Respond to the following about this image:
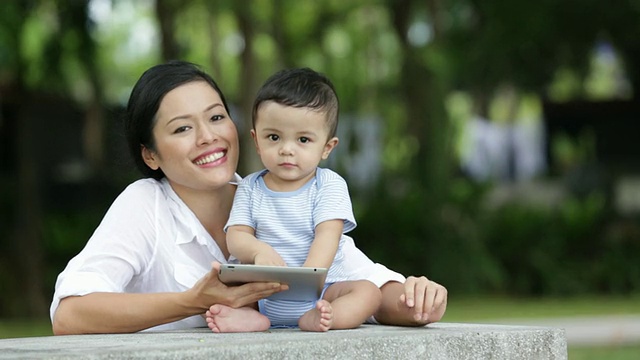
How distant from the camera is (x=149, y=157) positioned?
12.7ft

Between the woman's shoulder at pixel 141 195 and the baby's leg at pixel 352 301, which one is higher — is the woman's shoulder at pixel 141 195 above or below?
above

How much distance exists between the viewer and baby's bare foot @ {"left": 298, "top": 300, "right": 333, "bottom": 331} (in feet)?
10.8

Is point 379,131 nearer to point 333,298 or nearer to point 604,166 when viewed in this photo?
point 604,166

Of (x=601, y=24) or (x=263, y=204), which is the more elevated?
(x=601, y=24)

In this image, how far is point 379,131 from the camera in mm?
21328

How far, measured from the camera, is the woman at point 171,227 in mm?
3533

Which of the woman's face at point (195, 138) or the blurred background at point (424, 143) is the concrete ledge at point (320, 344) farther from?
the blurred background at point (424, 143)

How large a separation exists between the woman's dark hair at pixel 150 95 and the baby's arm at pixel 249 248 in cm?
49

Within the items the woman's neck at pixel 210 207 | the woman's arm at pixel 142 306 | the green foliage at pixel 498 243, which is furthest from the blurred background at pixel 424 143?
the woman's arm at pixel 142 306

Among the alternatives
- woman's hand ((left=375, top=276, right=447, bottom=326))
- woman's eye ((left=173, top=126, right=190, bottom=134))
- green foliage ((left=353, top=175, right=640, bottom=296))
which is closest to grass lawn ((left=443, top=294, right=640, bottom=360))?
green foliage ((left=353, top=175, right=640, bottom=296))

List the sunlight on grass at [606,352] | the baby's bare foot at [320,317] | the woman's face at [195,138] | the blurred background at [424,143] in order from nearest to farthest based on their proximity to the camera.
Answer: the baby's bare foot at [320,317] < the woman's face at [195,138] < the sunlight on grass at [606,352] < the blurred background at [424,143]

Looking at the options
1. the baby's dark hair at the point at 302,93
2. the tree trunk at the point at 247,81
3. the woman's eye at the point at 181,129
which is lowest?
the woman's eye at the point at 181,129

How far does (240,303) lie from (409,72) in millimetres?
12888

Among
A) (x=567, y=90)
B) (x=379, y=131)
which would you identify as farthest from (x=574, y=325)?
(x=567, y=90)
